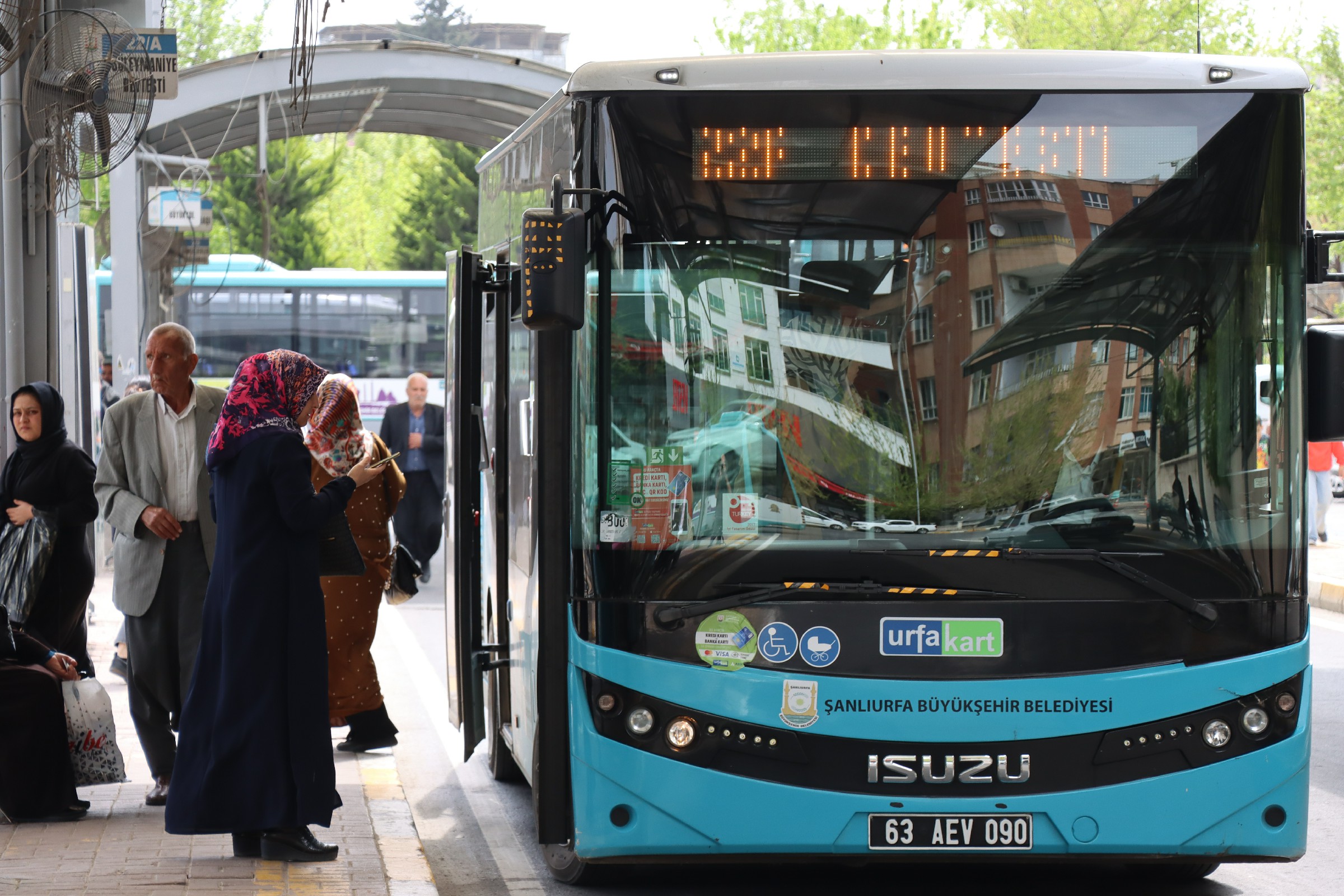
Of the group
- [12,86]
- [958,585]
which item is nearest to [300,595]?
[958,585]

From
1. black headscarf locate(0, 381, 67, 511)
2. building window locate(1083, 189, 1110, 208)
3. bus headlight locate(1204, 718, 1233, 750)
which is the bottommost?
bus headlight locate(1204, 718, 1233, 750)

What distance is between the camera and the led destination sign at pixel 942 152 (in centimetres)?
519

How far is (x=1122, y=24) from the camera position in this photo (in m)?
41.8

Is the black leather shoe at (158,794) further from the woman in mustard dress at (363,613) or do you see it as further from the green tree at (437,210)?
the green tree at (437,210)

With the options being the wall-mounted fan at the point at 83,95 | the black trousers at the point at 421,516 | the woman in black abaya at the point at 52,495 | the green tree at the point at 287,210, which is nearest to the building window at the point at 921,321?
the woman in black abaya at the point at 52,495

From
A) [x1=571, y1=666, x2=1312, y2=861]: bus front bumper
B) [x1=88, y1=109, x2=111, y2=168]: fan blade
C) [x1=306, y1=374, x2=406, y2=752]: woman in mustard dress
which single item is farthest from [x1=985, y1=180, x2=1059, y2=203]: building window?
[x1=88, y1=109, x2=111, y2=168]: fan blade

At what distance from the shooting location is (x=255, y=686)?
18.4 feet

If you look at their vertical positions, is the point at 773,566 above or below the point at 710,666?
above

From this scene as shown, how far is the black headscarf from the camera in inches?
274

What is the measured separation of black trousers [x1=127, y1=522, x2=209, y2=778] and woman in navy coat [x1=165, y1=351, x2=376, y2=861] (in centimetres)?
109

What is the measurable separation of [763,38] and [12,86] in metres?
48.6

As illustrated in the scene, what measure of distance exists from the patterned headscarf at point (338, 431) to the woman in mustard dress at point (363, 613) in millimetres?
235

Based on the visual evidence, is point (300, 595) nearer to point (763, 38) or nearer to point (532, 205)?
point (532, 205)

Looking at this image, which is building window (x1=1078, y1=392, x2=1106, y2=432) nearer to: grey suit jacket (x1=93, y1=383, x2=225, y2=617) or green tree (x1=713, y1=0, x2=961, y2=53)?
grey suit jacket (x1=93, y1=383, x2=225, y2=617)
